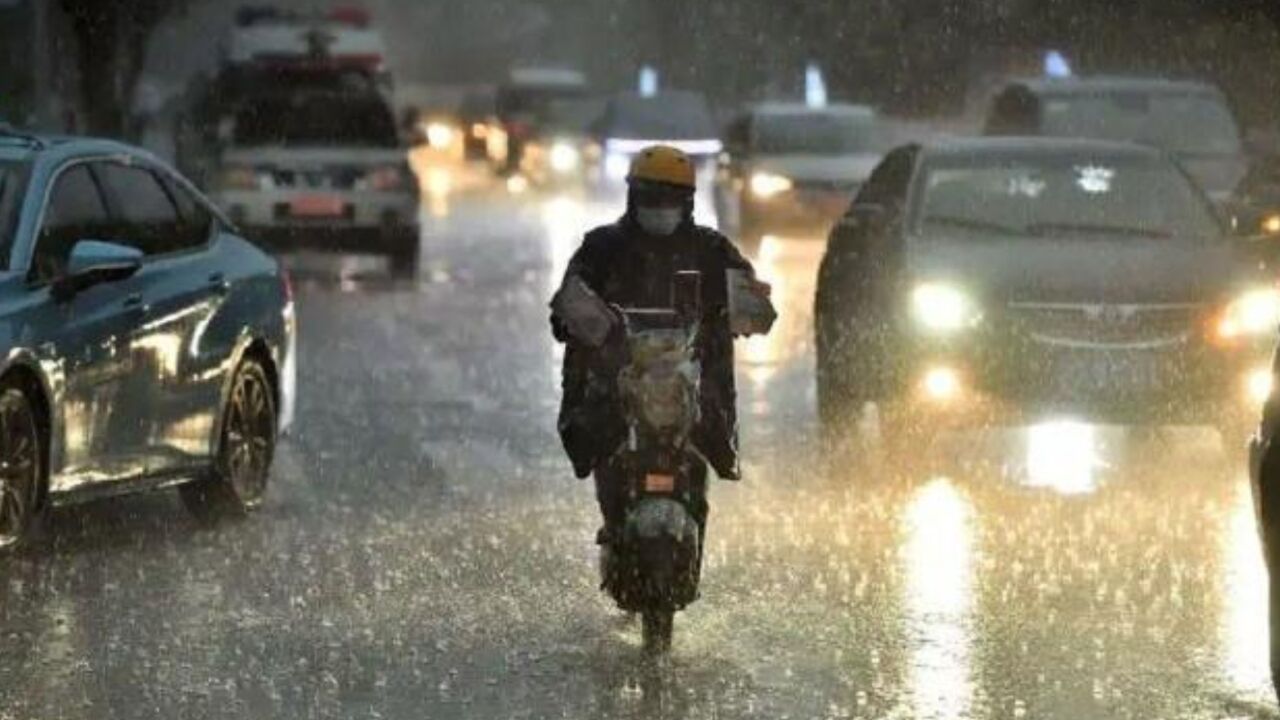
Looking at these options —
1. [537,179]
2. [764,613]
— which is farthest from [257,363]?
[537,179]

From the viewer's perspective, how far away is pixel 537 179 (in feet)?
192

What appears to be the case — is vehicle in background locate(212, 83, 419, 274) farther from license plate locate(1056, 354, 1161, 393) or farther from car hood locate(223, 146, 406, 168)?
license plate locate(1056, 354, 1161, 393)

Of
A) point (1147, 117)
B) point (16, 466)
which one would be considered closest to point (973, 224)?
point (16, 466)

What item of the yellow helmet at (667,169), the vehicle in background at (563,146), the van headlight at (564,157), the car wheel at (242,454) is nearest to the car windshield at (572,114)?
the vehicle in background at (563,146)

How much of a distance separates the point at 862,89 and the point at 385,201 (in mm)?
33633

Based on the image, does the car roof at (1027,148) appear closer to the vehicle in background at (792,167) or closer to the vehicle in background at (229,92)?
the vehicle in background at (229,92)

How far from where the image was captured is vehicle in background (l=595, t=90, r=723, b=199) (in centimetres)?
4803

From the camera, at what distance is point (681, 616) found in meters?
9.84

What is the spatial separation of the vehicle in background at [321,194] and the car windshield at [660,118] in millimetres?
19151

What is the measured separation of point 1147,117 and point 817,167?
808cm

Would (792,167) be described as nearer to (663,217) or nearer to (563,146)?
(563,146)

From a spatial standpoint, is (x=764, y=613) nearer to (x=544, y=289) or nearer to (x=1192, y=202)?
(x=1192, y=202)

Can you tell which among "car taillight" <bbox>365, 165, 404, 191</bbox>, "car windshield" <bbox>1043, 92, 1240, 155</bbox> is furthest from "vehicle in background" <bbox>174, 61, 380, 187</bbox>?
"car windshield" <bbox>1043, 92, 1240, 155</bbox>

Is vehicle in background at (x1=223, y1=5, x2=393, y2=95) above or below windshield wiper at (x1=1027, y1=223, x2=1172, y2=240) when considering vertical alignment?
below
